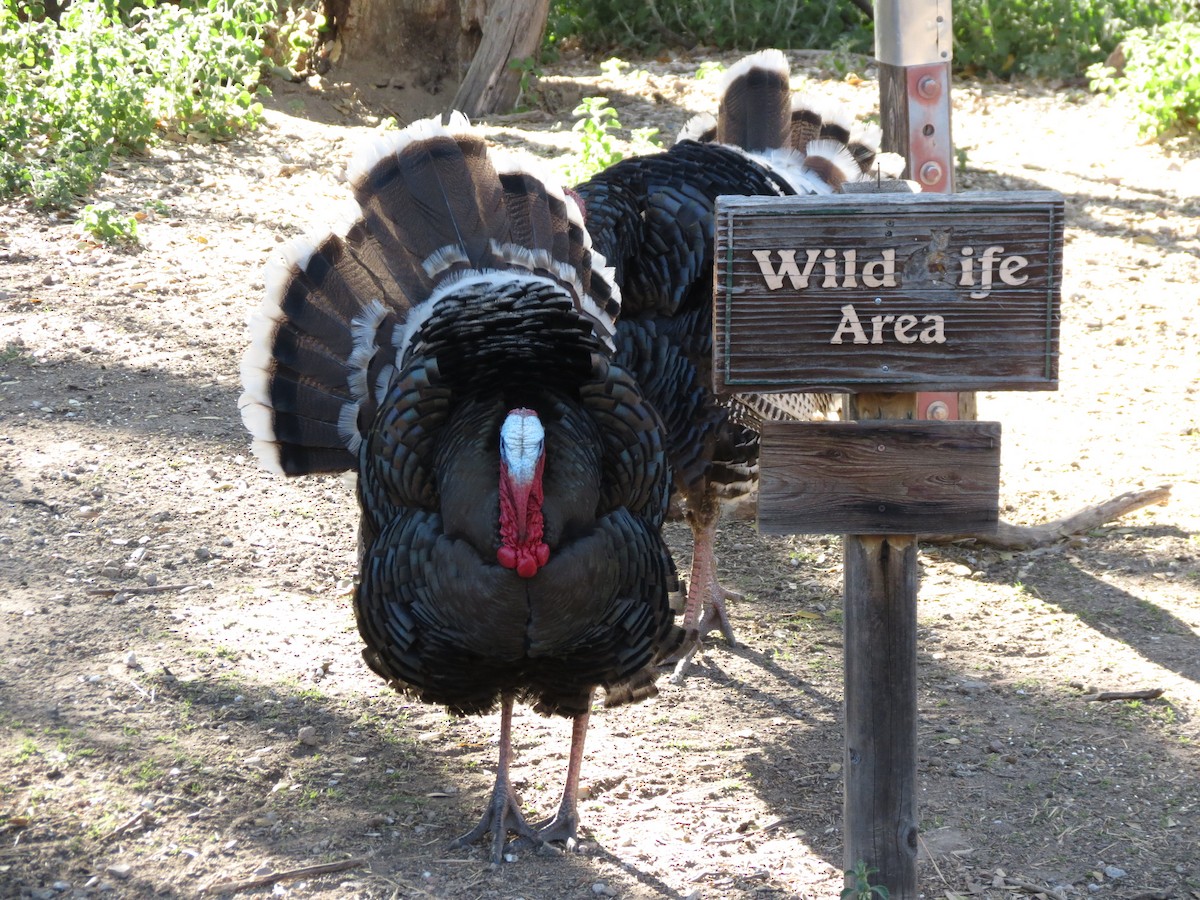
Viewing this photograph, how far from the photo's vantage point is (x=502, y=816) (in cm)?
360

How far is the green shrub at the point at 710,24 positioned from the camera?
11.9 meters

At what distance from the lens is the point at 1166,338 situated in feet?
22.9

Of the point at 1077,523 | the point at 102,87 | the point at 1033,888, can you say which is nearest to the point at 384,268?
the point at 1033,888

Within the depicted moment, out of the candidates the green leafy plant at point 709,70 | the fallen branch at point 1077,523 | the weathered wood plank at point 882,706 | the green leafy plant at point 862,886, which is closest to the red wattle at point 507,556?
the weathered wood plank at point 882,706

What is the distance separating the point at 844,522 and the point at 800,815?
1.35m

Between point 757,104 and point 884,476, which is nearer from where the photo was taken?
point 884,476

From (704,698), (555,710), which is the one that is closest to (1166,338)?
(704,698)

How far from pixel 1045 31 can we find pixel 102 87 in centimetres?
795

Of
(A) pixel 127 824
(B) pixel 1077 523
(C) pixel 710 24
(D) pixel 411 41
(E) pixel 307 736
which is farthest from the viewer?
(C) pixel 710 24

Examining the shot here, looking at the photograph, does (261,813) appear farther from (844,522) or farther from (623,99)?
(623,99)

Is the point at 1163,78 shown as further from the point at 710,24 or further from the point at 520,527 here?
the point at 520,527

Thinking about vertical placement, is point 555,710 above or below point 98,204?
below

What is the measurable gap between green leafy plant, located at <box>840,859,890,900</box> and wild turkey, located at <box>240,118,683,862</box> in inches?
30.8

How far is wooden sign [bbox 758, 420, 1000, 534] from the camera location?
2643 mm
